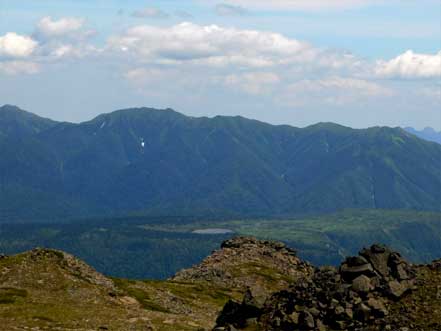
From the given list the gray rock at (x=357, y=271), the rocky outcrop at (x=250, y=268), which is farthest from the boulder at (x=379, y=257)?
the rocky outcrop at (x=250, y=268)

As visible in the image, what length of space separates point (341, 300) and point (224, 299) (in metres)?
71.6

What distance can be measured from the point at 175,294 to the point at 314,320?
66.3 meters

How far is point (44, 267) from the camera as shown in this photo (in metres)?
114

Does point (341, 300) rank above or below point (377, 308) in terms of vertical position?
above

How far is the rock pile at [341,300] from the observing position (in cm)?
6694

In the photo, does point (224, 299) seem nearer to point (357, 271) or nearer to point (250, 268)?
point (250, 268)

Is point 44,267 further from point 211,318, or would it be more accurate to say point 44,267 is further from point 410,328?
point 410,328

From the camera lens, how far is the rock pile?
66938 mm

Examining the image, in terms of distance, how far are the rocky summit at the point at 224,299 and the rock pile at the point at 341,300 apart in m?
0.09

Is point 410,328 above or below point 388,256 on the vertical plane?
below

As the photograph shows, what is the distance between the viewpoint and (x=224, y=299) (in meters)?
138

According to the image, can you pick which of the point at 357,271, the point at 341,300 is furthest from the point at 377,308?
the point at 357,271

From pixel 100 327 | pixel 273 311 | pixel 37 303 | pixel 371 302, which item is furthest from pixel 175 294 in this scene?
pixel 371 302

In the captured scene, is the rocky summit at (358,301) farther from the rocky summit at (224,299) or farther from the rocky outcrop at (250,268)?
the rocky outcrop at (250,268)
